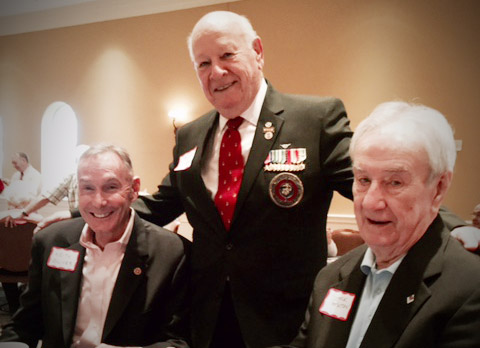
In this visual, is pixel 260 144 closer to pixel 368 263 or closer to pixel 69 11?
pixel 368 263

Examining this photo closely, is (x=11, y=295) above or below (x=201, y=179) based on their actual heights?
below

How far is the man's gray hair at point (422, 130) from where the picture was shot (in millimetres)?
1155

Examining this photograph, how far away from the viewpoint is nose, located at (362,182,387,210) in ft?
3.96

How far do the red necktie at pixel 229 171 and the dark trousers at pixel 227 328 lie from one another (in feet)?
1.06

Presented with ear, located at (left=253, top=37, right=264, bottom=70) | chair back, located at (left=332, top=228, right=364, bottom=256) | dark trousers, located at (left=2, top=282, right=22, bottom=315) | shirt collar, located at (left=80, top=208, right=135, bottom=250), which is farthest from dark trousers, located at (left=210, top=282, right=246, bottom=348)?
dark trousers, located at (left=2, top=282, right=22, bottom=315)

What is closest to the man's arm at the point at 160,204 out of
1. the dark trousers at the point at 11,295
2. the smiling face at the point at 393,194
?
the smiling face at the point at 393,194

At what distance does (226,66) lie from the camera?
1777mm

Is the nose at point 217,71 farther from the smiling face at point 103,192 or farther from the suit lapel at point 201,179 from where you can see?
the smiling face at point 103,192

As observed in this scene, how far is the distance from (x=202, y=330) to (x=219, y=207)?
530 millimetres

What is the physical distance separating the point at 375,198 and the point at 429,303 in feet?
1.02

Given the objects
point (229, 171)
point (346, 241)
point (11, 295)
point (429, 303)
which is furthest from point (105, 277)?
point (11, 295)

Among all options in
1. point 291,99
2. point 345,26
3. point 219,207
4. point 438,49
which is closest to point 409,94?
point 438,49

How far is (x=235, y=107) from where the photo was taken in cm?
183

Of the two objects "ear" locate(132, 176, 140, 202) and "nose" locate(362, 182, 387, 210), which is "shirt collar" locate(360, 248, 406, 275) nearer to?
"nose" locate(362, 182, 387, 210)
